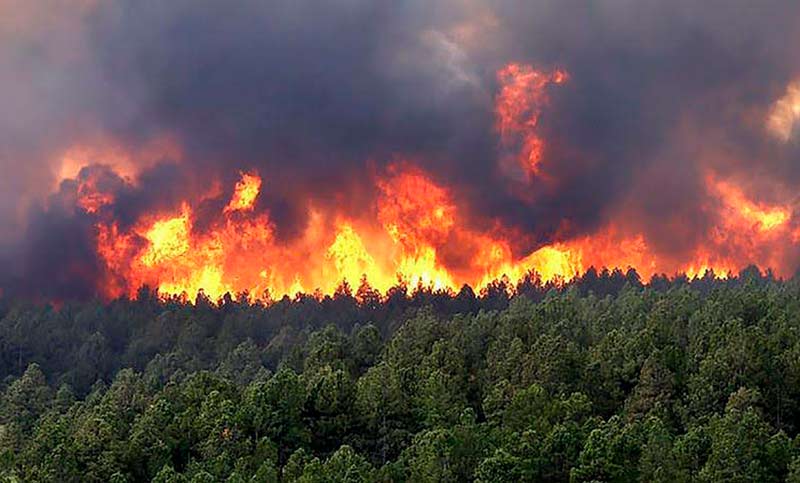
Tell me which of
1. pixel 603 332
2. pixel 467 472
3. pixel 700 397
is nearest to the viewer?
pixel 467 472

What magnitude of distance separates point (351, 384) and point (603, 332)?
36126mm

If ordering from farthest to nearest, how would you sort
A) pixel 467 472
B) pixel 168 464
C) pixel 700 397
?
pixel 700 397 → pixel 168 464 → pixel 467 472

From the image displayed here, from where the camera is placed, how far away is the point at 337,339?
436ft

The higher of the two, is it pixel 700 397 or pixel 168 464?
pixel 700 397

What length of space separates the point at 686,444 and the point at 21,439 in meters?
66.8

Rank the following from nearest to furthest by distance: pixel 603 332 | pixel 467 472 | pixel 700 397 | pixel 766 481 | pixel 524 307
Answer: pixel 766 481 < pixel 467 472 < pixel 700 397 < pixel 603 332 < pixel 524 307

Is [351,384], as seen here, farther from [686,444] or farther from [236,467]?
[686,444]

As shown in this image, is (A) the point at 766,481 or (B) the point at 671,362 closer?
(A) the point at 766,481

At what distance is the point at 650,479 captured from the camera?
6962cm

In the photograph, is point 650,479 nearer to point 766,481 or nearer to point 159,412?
point 766,481

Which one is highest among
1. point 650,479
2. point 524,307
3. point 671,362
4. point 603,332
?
point 524,307

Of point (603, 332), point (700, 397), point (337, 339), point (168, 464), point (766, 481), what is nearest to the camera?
point (766, 481)

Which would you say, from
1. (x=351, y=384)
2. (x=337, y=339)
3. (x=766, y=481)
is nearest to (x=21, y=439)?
(x=351, y=384)

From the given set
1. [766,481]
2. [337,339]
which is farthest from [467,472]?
[337,339]
